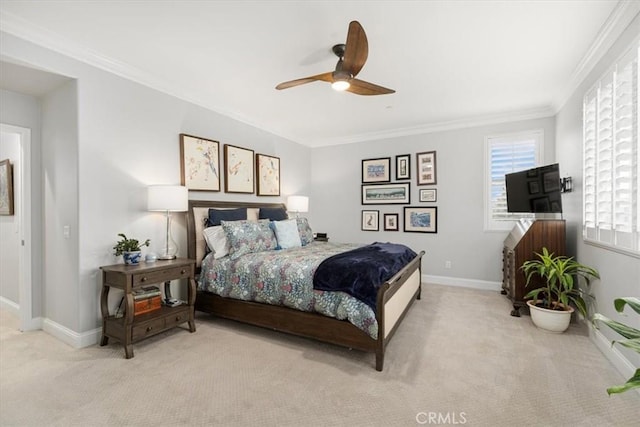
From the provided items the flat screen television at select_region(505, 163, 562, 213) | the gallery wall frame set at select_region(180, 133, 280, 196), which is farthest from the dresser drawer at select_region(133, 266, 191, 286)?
the flat screen television at select_region(505, 163, 562, 213)

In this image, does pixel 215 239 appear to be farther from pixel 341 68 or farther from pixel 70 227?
pixel 341 68

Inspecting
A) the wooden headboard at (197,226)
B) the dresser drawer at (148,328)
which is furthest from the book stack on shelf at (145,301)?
the wooden headboard at (197,226)

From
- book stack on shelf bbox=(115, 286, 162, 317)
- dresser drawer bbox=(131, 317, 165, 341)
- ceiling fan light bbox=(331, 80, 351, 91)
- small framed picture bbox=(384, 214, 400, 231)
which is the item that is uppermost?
ceiling fan light bbox=(331, 80, 351, 91)

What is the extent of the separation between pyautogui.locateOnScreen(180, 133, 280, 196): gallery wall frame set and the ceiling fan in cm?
167

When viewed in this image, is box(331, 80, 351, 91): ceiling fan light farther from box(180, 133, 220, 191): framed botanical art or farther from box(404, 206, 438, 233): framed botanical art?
box(404, 206, 438, 233): framed botanical art

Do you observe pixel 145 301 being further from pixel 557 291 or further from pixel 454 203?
pixel 454 203

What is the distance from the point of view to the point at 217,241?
3.57m

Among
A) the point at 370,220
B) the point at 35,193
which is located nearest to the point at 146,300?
the point at 35,193

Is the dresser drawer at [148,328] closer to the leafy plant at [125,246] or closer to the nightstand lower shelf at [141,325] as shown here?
the nightstand lower shelf at [141,325]

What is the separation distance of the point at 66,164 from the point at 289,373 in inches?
115

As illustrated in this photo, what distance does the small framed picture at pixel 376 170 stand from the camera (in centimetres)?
556

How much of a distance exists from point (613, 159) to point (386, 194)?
3.37 meters

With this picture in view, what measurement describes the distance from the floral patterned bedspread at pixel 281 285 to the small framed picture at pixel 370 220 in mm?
2685

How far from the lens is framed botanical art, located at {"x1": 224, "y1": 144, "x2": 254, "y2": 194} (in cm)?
435
